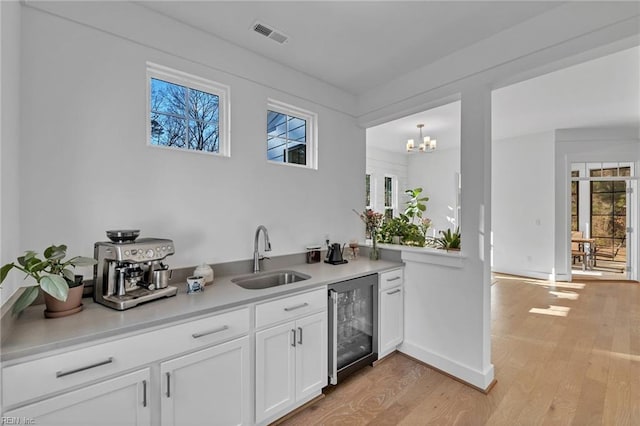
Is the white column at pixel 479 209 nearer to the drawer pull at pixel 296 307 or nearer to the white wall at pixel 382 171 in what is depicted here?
the drawer pull at pixel 296 307

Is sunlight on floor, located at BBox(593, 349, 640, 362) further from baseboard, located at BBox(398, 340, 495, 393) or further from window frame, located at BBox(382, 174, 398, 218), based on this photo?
window frame, located at BBox(382, 174, 398, 218)

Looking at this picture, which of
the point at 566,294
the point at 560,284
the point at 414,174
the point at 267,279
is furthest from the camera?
the point at 414,174

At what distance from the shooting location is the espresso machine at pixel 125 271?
4.79 ft

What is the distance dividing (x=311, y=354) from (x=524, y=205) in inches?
233

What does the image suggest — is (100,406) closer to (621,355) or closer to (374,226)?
(374,226)

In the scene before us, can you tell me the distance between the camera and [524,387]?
2.24 metres

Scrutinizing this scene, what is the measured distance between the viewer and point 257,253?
2.35 m

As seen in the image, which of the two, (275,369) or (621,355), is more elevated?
(275,369)

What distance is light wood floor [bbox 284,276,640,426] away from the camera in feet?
6.32

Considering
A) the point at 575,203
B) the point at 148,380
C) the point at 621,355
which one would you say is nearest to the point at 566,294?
the point at 621,355

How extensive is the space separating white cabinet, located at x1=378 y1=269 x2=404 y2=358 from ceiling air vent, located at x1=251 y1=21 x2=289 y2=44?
2184 mm

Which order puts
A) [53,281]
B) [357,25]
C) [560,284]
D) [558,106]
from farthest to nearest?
[560,284] → [558,106] → [357,25] → [53,281]

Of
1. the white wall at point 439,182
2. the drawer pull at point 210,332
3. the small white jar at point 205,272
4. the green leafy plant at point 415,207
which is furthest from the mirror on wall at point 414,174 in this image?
the drawer pull at point 210,332

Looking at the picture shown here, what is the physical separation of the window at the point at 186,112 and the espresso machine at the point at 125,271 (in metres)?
0.81
